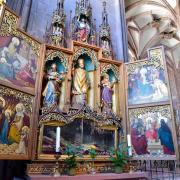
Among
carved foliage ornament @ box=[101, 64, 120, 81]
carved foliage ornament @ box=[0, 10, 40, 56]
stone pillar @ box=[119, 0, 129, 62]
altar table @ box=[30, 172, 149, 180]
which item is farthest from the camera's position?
stone pillar @ box=[119, 0, 129, 62]

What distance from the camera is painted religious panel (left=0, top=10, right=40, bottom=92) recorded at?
4680mm

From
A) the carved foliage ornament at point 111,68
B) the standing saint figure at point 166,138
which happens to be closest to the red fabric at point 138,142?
the standing saint figure at point 166,138

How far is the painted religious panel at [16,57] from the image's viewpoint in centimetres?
468

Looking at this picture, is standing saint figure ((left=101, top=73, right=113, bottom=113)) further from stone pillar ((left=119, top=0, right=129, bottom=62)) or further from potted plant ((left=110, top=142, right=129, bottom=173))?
stone pillar ((left=119, top=0, right=129, bottom=62))

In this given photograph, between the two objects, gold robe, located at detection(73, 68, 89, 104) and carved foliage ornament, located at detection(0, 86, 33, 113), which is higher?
gold robe, located at detection(73, 68, 89, 104)

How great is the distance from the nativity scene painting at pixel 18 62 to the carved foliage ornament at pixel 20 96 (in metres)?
0.19

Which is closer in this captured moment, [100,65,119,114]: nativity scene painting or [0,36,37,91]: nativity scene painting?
[0,36,37,91]: nativity scene painting

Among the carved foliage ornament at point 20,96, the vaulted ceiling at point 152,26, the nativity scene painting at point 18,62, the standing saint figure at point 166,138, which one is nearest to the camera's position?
the carved foliage ornament at point 20,96

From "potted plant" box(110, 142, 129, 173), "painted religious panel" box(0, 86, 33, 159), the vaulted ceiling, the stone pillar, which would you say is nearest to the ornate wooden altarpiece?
"painted religious panel" box(0, 86, 33, 159)

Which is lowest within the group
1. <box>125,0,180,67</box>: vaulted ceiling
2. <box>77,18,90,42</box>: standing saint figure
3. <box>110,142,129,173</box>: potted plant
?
<box>110,142,129,173</box>: potted plant

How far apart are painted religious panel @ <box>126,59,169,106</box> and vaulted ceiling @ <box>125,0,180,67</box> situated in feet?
31.0

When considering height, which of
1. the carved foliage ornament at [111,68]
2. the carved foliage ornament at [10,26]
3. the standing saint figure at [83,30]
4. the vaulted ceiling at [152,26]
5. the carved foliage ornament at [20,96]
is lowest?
the carved foliage ornament at [20,96]

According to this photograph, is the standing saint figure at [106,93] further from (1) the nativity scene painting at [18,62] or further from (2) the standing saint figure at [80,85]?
(1) the nativity scene painting at [18,62]

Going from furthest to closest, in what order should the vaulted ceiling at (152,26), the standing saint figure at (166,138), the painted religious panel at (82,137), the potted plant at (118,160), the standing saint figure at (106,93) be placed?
the vaulted ceiling at (152,26) < the standing saint figure at (106,93) < the standing saint figure at (166,138) < the painted religious panel at (82,137) < the potted plant at (118,160)
